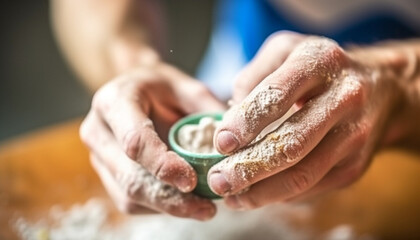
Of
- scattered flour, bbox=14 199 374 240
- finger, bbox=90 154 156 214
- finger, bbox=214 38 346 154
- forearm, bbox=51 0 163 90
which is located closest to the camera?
finger, bbox=214 38 346 154

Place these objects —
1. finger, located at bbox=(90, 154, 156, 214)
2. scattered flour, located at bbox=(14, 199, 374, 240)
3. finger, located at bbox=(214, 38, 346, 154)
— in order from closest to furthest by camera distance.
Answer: finger, located at bbox=(214, 38, 346, 154) < finger, located at bbox=(90, 154, 156, 214) < scattered flour, located at bbox=(14, 199, 374, 240)

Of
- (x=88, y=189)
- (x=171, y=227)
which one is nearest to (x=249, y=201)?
(x=171, y=227)

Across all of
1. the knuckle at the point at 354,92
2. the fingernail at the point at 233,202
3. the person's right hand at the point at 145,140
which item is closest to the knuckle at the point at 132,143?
the person's right hand at the point at 145,140

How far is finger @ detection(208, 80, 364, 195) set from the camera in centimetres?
50

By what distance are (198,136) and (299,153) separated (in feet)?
0.39

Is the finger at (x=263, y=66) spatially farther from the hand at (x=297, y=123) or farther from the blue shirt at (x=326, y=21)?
the blue shirt at (x=326, y=21)

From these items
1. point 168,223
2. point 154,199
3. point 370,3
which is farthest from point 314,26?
point 154,199

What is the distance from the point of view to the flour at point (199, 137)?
1.88 ft

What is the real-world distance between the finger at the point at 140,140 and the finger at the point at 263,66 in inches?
3.8

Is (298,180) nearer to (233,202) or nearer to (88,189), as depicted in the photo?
(233,202)

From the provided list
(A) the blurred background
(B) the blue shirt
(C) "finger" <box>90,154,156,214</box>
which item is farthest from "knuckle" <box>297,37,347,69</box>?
(A) the blurred background

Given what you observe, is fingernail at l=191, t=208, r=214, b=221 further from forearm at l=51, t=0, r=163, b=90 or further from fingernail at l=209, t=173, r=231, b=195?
forearm at l=51, t=0, r=163, b=90

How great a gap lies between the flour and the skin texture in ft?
0.09

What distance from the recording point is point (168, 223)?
784 mm
